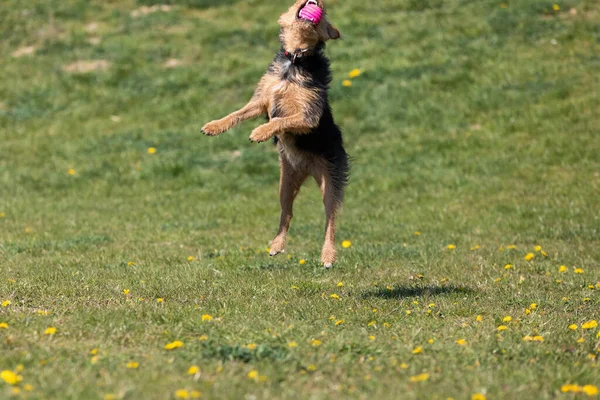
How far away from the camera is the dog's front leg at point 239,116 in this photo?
250 inches

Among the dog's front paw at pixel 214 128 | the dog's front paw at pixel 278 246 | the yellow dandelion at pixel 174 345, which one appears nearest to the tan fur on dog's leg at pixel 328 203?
the dog's front paw at pixel 278 246

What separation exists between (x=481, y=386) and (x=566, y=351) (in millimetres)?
1031

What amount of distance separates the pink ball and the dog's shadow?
89.8 inches

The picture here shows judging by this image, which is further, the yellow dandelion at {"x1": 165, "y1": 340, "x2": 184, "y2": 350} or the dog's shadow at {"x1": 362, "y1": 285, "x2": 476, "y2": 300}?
the dog's shadow at {"x1": 362, "y1": 285, "x2": 476, "y2": 300}

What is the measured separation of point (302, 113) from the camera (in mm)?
6320

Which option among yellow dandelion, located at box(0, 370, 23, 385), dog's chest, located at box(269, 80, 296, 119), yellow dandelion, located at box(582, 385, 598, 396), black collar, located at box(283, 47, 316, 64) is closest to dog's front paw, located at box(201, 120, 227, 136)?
dog's chest, located at box(269, 80, 296, 119)

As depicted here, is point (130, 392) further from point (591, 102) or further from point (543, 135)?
point (591, 102)

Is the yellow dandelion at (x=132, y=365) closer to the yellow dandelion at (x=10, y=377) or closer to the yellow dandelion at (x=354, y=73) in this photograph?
the yellow dandelion at (x=10, y=377)

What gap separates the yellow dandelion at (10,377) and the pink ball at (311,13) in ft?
11.5

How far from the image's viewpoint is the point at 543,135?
1384 centimetres

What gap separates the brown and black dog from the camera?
6.34 m

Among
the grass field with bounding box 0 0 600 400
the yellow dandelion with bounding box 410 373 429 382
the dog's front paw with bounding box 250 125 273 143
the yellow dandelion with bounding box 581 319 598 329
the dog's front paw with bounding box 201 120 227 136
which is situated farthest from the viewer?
the dog's front paw with bounding box 201 120 227 136

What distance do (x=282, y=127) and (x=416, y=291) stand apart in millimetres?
1996

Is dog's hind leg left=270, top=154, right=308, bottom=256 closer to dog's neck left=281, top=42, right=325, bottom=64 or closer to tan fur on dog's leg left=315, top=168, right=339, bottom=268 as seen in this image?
tan fur on dog's leg left=315, top=168, right=339, bottom=268
